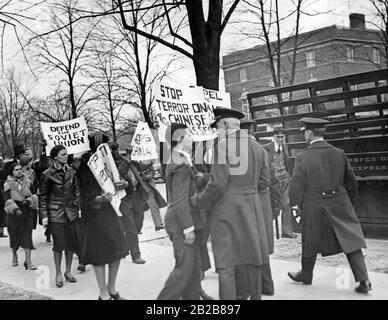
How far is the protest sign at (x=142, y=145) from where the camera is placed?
522 inches

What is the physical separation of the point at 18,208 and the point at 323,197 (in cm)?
516

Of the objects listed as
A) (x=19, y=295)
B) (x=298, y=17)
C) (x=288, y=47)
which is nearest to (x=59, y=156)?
(x=19, y=295)

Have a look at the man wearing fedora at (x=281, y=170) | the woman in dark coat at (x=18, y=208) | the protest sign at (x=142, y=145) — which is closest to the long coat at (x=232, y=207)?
the woman in dark coat at (x=18, y=208)

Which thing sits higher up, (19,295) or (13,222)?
(13,222)

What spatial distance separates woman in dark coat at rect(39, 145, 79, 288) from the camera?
7.20m

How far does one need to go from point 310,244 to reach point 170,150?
2142mm

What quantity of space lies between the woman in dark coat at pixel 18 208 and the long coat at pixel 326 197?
4737 millimetres

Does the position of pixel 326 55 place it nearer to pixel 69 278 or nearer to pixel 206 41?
pixel 206 41

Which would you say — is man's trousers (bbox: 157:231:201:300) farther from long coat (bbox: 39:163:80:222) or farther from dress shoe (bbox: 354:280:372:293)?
long coat (bbox: 39:163:80:222)

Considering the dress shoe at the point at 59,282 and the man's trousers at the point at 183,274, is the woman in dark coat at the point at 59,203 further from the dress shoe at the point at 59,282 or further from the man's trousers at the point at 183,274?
the man's trousers at the point at 183,274

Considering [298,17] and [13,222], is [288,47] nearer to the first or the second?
[298,17]

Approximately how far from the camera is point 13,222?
29.7ft
